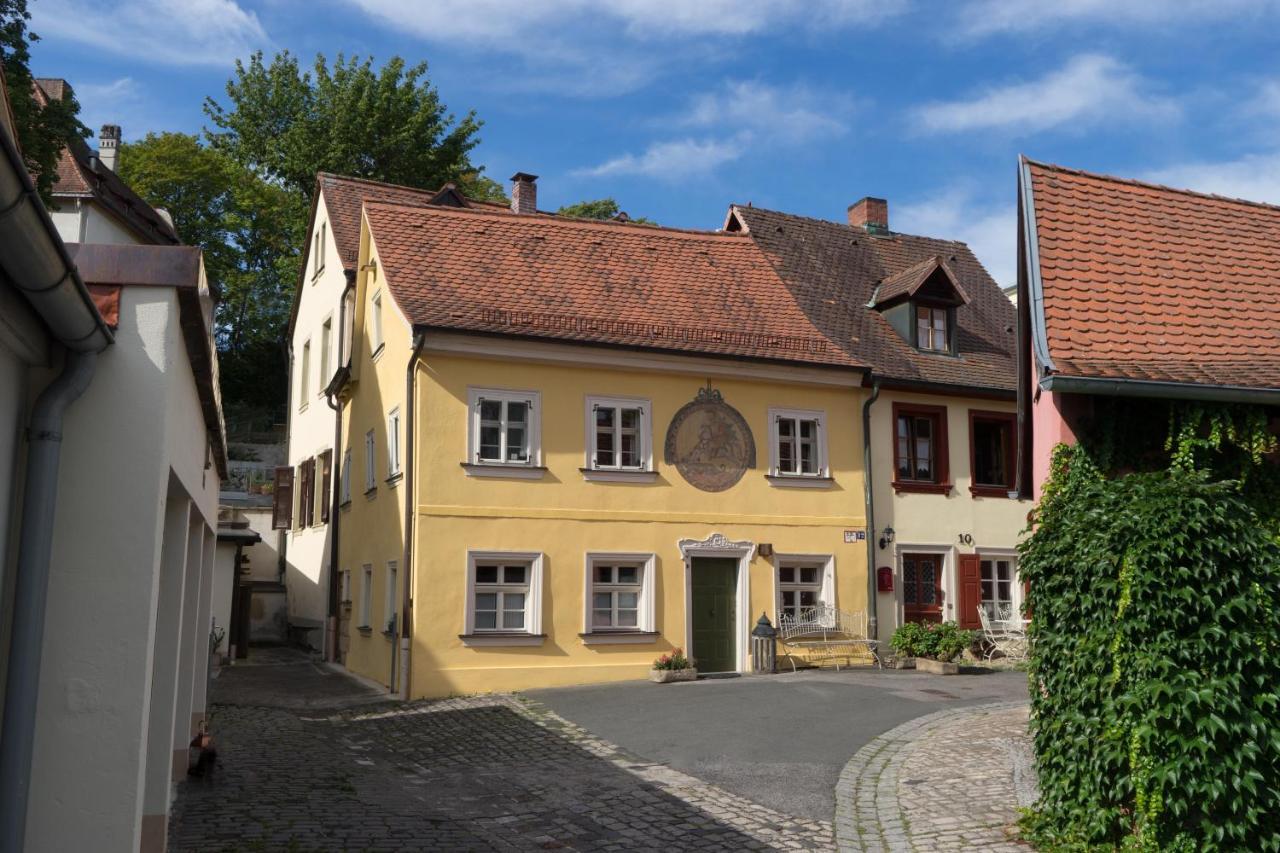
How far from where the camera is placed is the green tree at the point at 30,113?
19.0m

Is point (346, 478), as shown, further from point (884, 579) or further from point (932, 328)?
point (932, 328)

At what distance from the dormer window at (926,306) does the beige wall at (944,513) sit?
163cm

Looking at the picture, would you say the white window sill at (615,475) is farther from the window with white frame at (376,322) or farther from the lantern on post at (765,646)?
the window with white frame at (376,322)

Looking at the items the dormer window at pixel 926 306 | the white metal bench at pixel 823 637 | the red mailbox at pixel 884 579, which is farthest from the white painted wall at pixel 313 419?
the dormer window at pixel 926 306

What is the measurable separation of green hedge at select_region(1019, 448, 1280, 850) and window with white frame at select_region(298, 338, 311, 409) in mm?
23517

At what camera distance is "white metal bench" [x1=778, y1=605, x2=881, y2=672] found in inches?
790

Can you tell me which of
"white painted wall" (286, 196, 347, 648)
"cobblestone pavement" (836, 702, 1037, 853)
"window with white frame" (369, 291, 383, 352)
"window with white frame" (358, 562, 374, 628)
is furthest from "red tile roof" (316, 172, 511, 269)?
"cobblestone pavement" (836, 702, 1037, 853)

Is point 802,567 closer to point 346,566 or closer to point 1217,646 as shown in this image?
point 346,566

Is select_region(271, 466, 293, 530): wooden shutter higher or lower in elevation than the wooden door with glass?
higher

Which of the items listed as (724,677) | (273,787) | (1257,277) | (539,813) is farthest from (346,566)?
(1257,277)

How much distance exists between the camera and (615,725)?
13.9 metres

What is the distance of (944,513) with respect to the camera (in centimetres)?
2241

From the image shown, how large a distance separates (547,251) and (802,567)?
23.5 ft

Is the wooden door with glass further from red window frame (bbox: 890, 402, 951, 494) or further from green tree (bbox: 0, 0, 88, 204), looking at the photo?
green tree (bbox: 0, 0, 88, 204)
